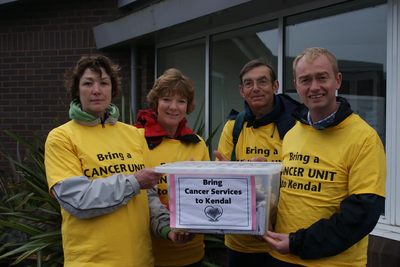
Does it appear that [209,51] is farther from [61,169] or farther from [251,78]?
[61,169]

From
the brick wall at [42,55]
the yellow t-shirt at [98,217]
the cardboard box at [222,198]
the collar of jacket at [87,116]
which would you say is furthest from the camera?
the brick wall at [42,55]

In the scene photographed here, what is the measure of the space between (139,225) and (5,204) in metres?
3.60

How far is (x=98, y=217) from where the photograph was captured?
200 cm

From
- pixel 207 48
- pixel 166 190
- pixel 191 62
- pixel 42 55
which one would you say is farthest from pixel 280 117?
pixel 42 55

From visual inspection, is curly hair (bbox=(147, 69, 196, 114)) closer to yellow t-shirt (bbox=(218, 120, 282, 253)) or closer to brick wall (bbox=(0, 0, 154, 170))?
yellow t-shirt (bbox=(218, 120, 282, 253))

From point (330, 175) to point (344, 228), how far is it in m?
0.26

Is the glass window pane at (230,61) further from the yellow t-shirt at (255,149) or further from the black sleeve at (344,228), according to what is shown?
the black sleeve at (344,228)

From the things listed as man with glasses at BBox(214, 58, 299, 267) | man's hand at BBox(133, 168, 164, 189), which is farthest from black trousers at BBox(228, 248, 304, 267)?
man's hand at BBox(133, 168, 164, 189)

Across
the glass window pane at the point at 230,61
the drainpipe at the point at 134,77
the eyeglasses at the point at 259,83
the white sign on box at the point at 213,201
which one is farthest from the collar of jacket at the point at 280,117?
the drainpipe at the point at 134,77

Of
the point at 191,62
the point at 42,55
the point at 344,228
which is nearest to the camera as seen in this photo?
the point at 344,228

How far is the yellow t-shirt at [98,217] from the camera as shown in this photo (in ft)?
6.50

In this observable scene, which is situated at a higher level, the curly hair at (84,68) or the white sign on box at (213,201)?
the curly hair at (84,68)

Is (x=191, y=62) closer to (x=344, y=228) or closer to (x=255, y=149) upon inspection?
(x=255, y=149)

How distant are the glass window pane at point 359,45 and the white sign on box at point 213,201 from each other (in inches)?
88.5
